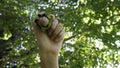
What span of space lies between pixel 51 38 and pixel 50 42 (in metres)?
0.02

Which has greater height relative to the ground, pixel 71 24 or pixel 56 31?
pixel 71 24

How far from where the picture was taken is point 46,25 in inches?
53.1

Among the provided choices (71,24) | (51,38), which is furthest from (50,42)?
(71,24)

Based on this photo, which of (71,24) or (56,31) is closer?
(56,31)

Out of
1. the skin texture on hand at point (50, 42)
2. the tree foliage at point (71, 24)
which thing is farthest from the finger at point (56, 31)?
the tree foliage at point (71, 24)

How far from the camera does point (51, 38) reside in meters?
1.39

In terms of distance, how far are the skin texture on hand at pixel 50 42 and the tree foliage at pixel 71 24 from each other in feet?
16.9

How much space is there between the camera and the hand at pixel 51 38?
1357 millimetres

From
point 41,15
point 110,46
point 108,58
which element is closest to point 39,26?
point 41,15

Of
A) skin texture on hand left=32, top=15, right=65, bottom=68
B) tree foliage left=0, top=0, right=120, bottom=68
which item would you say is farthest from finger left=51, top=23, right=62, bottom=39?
tree foliage left=0, top=0, right=120, bottom=68

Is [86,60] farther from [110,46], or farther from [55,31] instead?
[55,31]

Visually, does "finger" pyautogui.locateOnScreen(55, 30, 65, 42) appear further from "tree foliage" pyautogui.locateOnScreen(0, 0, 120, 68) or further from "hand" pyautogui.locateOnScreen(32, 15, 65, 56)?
"tree foliage" pyautogui.locateOnScreen(0, 0, 120, 68)

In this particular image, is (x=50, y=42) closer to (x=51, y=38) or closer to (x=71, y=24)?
(x=51, y=38)

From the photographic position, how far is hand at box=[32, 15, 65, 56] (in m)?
1.36
